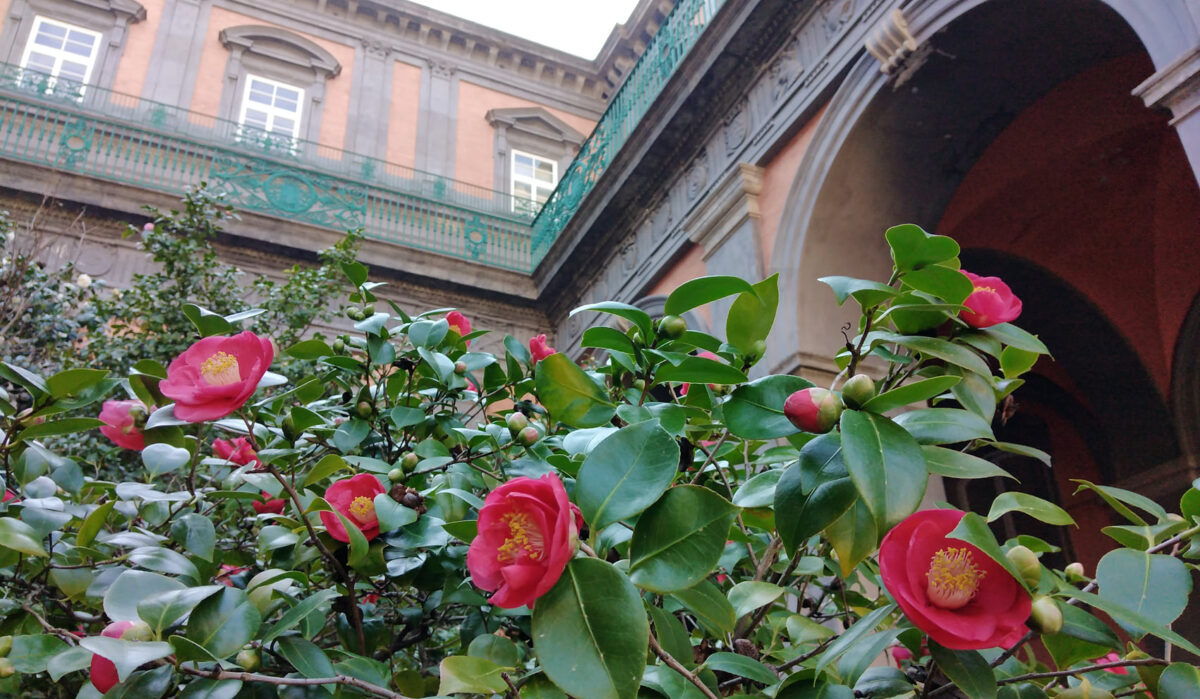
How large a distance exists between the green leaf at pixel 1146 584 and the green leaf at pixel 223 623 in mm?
850

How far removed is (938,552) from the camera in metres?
0.66

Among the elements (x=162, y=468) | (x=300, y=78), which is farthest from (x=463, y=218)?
(x=162, y=468)

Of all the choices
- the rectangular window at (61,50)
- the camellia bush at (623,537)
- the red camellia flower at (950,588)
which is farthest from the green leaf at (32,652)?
the rectangular window at (61,50)

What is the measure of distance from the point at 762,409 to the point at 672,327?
181mm

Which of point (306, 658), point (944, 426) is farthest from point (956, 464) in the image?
point (306, 658)

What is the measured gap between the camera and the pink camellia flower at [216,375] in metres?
0.92

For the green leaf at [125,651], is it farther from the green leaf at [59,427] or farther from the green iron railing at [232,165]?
the green iron railing at [232,165]

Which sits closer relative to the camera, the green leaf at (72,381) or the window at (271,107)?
the green leaf at (72,381)

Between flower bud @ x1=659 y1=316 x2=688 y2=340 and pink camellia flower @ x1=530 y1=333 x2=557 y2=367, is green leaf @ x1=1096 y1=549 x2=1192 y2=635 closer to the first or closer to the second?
flower bud @ x1=659 y1=316 x2=688 y2=340

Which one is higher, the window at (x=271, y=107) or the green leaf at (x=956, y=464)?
the window at (x=271, y=107)

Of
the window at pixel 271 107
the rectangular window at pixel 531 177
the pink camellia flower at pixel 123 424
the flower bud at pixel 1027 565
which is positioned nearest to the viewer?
the flower bud at pixel 1027 565

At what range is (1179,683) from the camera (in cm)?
69

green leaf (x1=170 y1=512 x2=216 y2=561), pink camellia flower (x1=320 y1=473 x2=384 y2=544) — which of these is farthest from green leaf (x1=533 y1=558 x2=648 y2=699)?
green leaf (x1=170 y1=512 x2=216 y2=561)

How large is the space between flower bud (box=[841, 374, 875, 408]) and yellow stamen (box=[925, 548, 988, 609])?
0.15 meters
